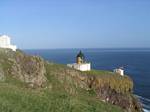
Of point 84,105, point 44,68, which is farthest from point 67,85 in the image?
point 84,105

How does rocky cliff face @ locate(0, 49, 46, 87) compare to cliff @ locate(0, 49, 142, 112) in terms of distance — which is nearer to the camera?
cliff @ locate(0, 49, 142, 112)

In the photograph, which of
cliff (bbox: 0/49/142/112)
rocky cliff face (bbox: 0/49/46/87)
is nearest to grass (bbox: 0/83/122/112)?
cliff (bbox: 0/49/142/112)

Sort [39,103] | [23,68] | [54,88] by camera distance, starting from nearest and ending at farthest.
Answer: [39,103]
[23,68]
[54,88]

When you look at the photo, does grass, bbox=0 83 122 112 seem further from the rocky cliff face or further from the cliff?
the rocky cliff face

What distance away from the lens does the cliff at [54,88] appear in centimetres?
2800

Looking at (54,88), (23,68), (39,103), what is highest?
(23,68)

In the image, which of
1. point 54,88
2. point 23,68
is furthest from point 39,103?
point 54,88

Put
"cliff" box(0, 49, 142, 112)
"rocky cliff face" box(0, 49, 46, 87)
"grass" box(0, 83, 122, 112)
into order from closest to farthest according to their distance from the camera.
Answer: "grass" box(0, 83, 122, 112) < "cliff" box(0, 49, 142, 112) < "rocky cliff face" box(0, 49, 46, 87)

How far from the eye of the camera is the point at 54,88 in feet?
159

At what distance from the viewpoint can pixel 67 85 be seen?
52.0m

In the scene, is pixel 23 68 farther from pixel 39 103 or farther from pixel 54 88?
pixel 39 103

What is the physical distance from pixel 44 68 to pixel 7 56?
6.29m

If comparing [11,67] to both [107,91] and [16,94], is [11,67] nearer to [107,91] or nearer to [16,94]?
[16,94]

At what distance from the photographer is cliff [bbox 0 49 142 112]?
2800 centimetres
